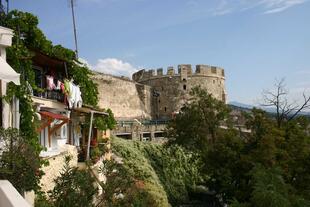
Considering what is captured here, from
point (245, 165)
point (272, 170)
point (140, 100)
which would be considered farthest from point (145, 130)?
point (272, 170)

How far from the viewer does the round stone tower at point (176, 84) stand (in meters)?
50.5

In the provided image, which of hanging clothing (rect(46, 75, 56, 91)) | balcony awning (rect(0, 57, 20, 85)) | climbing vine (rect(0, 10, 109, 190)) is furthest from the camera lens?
hanging clothing (rect(46, 75, 56, 91))

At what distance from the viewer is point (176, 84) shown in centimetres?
5053

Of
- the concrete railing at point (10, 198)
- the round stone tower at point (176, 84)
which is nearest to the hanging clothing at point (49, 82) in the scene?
the concrete railing at point (10, 198)

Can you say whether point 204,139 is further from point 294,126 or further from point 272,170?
point 272,170

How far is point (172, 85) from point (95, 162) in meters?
34.7

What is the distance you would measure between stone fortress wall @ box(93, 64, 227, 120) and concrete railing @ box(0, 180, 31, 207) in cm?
4055

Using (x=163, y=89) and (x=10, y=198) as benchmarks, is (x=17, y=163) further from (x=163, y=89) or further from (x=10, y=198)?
(x=163, y=89)

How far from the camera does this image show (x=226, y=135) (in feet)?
68.9

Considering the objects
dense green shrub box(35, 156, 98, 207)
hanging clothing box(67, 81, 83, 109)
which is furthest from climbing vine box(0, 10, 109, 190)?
dense green shrub box(35, 156, 98, 207)

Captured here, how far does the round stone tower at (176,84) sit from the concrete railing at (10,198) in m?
43.9

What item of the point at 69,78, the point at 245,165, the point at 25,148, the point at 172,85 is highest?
the point at 172,85

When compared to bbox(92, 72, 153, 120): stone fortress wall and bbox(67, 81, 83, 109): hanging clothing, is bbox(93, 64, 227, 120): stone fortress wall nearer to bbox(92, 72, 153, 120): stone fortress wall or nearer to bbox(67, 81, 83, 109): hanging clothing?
bbox(92, 72, 153, 120): stone fortress wall

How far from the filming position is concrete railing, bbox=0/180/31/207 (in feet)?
17.3
